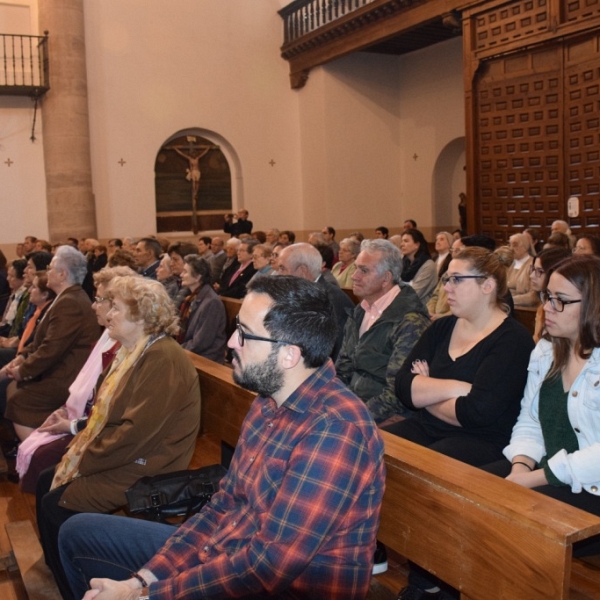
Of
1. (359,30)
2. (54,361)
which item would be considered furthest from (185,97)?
(54,361)

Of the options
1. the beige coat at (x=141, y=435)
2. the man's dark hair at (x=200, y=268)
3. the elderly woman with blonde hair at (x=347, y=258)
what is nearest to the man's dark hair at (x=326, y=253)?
the elderly woman with blonde hair at (x=347, y=258)

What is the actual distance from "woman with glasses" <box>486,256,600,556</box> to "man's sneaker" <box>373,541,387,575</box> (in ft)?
1.77

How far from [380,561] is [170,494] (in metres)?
0.89

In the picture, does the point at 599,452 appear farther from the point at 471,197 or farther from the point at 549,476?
the point at 471,197

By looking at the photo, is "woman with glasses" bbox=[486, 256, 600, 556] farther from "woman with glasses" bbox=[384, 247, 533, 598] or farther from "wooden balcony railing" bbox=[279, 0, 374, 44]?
"wooden balcony railing" bbox=[279, 0, 374, 44]

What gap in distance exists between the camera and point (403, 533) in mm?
2312

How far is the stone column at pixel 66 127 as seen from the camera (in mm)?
13312

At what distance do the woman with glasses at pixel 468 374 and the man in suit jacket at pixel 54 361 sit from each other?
7.21 ft

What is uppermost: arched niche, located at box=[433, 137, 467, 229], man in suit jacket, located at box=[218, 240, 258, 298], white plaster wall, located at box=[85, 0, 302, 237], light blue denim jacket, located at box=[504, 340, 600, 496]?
white plaster wall, located at box=[85, 0, 302, 237]

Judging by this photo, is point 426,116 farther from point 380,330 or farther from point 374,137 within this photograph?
point 380,330

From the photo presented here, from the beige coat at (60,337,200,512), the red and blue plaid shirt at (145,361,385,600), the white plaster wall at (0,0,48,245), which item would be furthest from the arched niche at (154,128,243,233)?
the red and blue plaid shirt at (145,361,385,600)

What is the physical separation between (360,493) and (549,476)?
98 cm

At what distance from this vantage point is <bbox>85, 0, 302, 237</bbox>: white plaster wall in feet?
46.4

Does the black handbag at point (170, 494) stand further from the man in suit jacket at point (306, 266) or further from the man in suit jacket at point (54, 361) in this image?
the man in suit jacket at point (306, 266)
